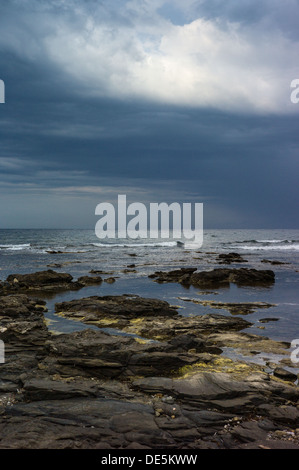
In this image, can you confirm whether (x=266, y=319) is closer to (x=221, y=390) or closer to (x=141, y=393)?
(x=221, y=390)

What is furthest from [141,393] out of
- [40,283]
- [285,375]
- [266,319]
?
[40,283]

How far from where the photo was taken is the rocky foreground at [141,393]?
686 centimetres

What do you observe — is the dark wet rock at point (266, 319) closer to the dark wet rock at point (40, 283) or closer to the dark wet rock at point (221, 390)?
the dark wet rock at point (221, 390)

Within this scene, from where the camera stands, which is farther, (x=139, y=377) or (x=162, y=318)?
(x=162, y=318)

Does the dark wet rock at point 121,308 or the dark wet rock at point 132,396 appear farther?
the dark wet rock at point 121,308

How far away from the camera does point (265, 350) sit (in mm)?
12445

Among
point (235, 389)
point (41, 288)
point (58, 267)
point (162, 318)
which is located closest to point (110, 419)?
point (235, 389)

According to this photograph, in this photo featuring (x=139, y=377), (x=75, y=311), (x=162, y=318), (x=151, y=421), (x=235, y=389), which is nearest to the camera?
(x=151, y=421)

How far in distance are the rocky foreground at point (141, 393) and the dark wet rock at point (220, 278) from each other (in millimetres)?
16659

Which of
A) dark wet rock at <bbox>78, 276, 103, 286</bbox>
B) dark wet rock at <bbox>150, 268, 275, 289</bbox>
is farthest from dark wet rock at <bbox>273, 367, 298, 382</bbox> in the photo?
dark wet rock at <bbox>78, 276, 103, 286</bbox>

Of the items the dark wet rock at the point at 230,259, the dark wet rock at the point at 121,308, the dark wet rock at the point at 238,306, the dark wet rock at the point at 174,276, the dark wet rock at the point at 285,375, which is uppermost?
the dark wet rock at the point at 285,375

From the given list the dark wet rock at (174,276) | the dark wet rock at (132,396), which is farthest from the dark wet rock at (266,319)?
the dark wet rock at (174,276)

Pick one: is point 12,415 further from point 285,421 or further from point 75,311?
point 75,311
